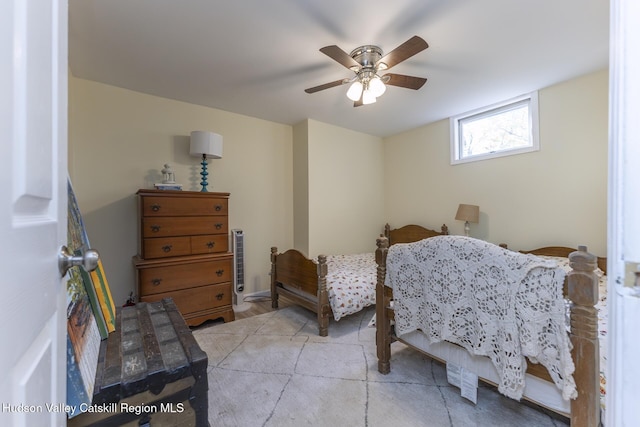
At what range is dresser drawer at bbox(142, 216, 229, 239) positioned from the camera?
2383mm

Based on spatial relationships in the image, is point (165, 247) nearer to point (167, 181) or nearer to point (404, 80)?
point (167, 181)

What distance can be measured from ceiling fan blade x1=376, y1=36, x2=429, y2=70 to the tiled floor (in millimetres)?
2216

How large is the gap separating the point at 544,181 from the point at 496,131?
2.81 feet

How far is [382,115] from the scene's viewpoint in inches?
138

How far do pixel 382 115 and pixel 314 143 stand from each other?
1.01 meters

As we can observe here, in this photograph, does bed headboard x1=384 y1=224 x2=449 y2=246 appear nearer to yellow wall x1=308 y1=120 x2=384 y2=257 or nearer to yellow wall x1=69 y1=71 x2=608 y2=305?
yellow wall x1=69 y1=71 x2=608 y2=305

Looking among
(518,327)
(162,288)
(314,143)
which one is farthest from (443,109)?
(162,288)

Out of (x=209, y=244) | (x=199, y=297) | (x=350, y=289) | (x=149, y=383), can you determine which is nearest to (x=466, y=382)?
(x=350, y=289)

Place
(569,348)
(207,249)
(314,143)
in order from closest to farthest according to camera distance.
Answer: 1. (569,348)
2. (207,249)
3. (314,143)

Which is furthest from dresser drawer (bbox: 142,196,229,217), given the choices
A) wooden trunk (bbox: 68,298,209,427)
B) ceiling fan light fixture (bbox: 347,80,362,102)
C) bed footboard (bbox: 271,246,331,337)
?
ceiling fan light fixture (bbox: 347,80,362,102)

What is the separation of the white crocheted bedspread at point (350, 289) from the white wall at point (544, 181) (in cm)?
164

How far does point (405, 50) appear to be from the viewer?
1.69 metres

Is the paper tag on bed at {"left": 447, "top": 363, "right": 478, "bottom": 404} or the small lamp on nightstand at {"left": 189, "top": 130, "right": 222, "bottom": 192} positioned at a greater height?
the small lamp on nightstand at {"left": 189, "top": 130, "right": 222, "bottom": 192}

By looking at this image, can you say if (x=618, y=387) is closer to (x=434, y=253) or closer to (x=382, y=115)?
(x=434, y=253)
